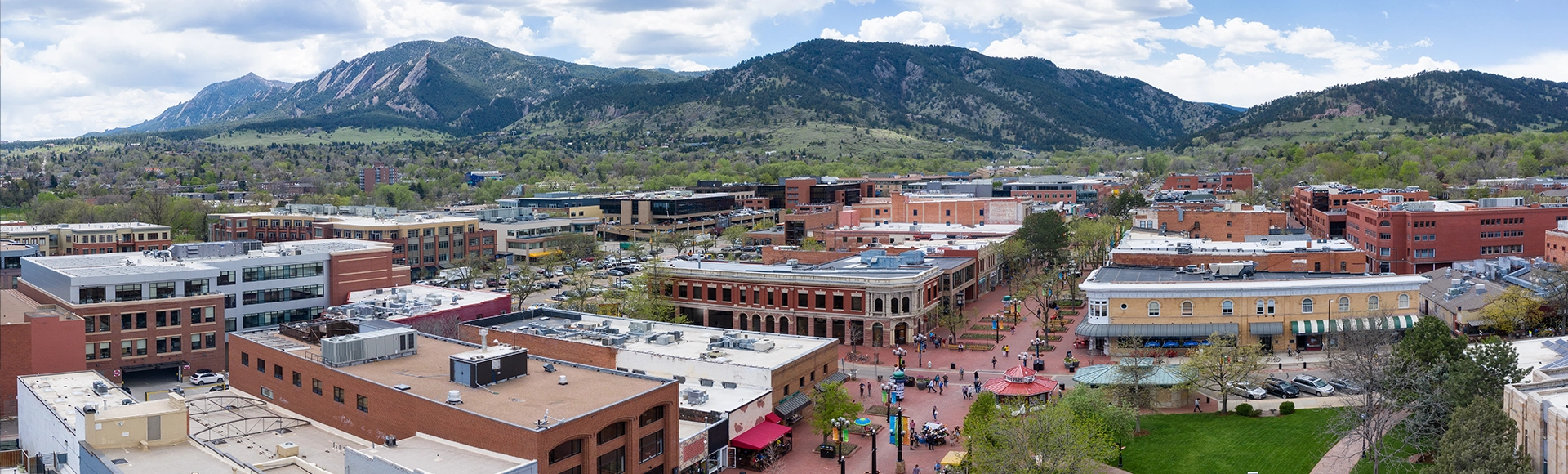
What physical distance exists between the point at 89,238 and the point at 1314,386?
11275cm

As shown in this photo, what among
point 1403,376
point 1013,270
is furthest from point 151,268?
point 1013,270

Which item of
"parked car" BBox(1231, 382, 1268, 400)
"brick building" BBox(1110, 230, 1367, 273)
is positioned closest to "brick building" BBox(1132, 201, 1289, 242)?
"brick building" BBox(1110, 230, 1367, 273)

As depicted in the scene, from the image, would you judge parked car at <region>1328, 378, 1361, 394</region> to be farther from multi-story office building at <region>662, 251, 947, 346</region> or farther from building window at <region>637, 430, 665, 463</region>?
building window at <region>637, 430, 665, 463</region>

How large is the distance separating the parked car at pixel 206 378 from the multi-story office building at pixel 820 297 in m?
31.7

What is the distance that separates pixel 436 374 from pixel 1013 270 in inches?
3024

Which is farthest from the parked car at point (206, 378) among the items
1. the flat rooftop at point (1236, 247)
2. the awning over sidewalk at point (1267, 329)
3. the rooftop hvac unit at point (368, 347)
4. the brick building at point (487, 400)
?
the flat rooftop at point (1236, 247)

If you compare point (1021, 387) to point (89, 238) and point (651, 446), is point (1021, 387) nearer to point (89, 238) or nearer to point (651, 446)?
point (651, 446)

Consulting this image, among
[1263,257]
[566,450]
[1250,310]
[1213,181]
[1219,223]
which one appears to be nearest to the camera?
[566,450]

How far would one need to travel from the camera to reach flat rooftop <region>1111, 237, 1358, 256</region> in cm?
8638

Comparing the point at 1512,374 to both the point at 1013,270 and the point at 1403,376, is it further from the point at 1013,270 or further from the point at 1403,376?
the point at 1013,270

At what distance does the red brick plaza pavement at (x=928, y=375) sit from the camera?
4881cm

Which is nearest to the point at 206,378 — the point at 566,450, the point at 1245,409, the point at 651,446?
the point at 651,446

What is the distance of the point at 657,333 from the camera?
60.9 metres

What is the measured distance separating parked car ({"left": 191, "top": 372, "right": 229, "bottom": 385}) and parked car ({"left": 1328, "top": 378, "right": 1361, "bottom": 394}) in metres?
60.5
